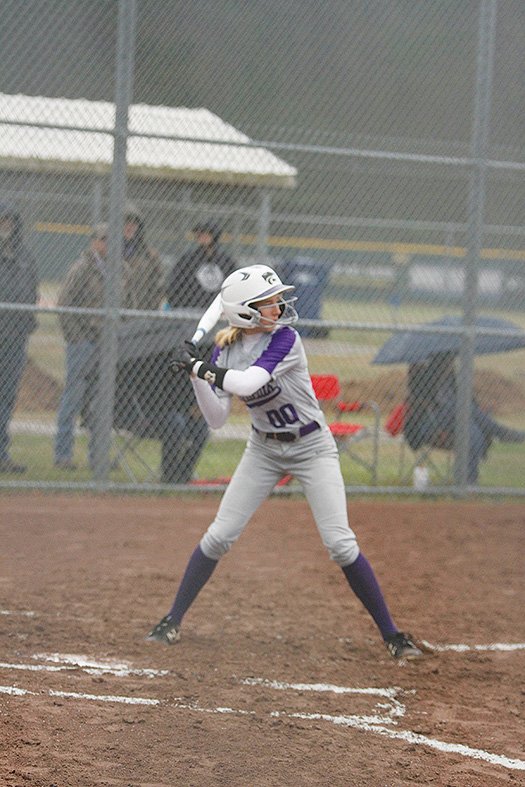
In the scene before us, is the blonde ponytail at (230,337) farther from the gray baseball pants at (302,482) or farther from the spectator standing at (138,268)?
the spectator standing at (138,268)

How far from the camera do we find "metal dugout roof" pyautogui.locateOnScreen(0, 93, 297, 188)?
8727 mm

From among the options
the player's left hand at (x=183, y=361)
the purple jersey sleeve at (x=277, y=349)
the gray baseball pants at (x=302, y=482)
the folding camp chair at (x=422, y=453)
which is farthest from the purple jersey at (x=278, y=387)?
the folding camp chair at (x=422, y=453)

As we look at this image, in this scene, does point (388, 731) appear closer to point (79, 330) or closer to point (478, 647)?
point (478, 647)

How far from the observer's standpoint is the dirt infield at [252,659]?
377 cm

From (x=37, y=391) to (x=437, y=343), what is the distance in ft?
11.2

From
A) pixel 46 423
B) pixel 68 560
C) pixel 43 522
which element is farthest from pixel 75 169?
pixel 68 560

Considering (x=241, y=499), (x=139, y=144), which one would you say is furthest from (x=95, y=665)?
(x=139, y=144)

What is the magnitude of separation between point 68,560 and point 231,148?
12.1 feet

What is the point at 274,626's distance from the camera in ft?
18.8

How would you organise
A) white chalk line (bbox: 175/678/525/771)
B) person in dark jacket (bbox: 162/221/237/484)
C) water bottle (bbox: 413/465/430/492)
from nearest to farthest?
white chalk line (bbox: 175/678/525/771) < person in dark jacket (bbox: 162/221/237/484) < water bottle (bbox: 413/465/430/492)

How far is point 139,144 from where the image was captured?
8906 mm

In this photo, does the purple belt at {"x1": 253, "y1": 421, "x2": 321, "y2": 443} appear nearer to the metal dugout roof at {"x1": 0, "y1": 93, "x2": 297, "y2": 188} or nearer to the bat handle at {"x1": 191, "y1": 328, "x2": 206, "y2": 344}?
the bat handle at {"x1": 191, "y1": 328, "x2": 206, "y2": 344}

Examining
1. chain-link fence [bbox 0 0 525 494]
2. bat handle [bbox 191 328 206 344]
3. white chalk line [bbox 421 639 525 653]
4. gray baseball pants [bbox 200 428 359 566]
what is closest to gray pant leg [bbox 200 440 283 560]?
gray baseball pants [bbox 200 428 359 566]

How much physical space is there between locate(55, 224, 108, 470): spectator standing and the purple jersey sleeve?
12.8 ft
